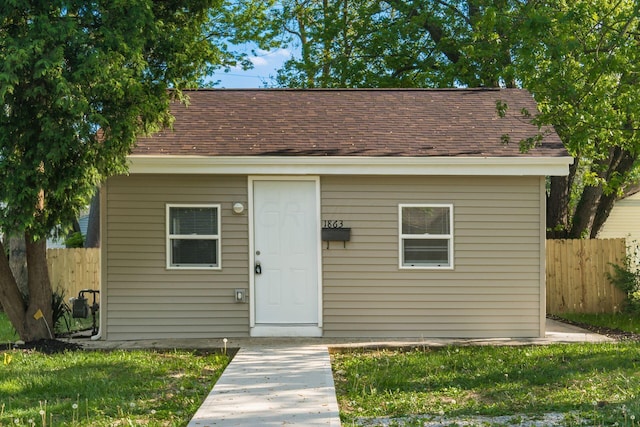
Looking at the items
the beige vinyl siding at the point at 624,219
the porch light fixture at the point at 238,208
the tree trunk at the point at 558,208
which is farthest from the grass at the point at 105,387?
the beige vinyl siding at the point at 624,219

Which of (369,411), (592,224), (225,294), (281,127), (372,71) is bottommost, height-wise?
(369,411)

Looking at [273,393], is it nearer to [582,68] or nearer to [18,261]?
[582,68]

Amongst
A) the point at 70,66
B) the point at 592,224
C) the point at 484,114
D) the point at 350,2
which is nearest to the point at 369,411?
the point at 70,66

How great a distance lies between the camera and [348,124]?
11.6 metres

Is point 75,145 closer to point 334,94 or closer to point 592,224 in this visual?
point 334,94

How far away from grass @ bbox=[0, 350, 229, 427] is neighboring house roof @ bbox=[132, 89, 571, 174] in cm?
298

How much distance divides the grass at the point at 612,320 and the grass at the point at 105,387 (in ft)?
23.5

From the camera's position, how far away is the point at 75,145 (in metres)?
8.77

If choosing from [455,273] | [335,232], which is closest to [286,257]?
[335,232]

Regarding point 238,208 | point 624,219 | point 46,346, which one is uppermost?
point 624,219

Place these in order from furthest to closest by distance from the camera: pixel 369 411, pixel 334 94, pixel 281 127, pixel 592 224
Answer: pixel 592 224, pixel 334 94, pixel 281 127, pixel 369 411

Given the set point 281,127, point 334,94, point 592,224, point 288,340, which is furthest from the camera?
point 592,224

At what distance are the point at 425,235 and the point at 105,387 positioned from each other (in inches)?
207

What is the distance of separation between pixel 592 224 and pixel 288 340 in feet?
35.7
